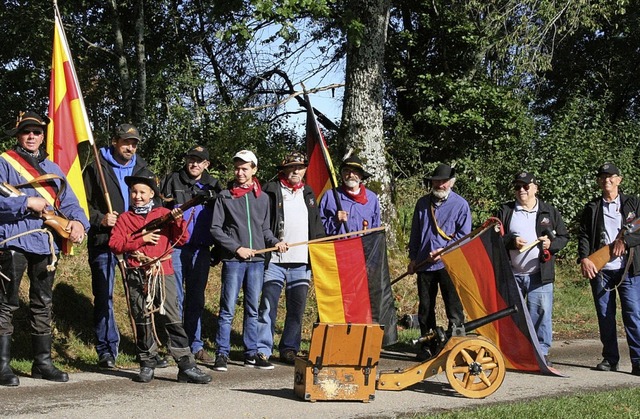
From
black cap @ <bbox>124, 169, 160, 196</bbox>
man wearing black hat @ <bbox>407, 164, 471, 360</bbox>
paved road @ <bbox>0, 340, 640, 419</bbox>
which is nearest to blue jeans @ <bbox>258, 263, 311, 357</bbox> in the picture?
paved road @ <bbox>0, 340, 640, 419</bbox>

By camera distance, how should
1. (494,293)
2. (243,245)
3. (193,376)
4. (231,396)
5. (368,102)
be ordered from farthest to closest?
(368,102)
(243,245)
(494,293)
(193,376)
(231,396)

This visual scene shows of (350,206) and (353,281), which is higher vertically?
(350,206)

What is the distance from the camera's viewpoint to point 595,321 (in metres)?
13.0

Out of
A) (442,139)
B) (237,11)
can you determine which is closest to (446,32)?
(442,139)

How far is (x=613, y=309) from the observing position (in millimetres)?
9258

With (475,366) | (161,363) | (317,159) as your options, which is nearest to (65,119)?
(161,363)

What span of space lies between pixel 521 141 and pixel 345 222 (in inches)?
365

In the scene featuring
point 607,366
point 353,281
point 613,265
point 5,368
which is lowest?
point 5,368

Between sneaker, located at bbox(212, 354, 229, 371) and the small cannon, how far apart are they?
1.75 metres

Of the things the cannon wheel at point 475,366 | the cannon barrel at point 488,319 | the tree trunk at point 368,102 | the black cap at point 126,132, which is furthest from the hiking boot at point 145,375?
the tree trunk at point 368,102

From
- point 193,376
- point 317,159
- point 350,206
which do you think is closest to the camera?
point 193,376

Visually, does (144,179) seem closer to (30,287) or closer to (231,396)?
(30,287)

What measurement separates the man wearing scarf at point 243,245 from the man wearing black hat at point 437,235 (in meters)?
1.66

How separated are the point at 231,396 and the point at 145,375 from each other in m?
0.95
